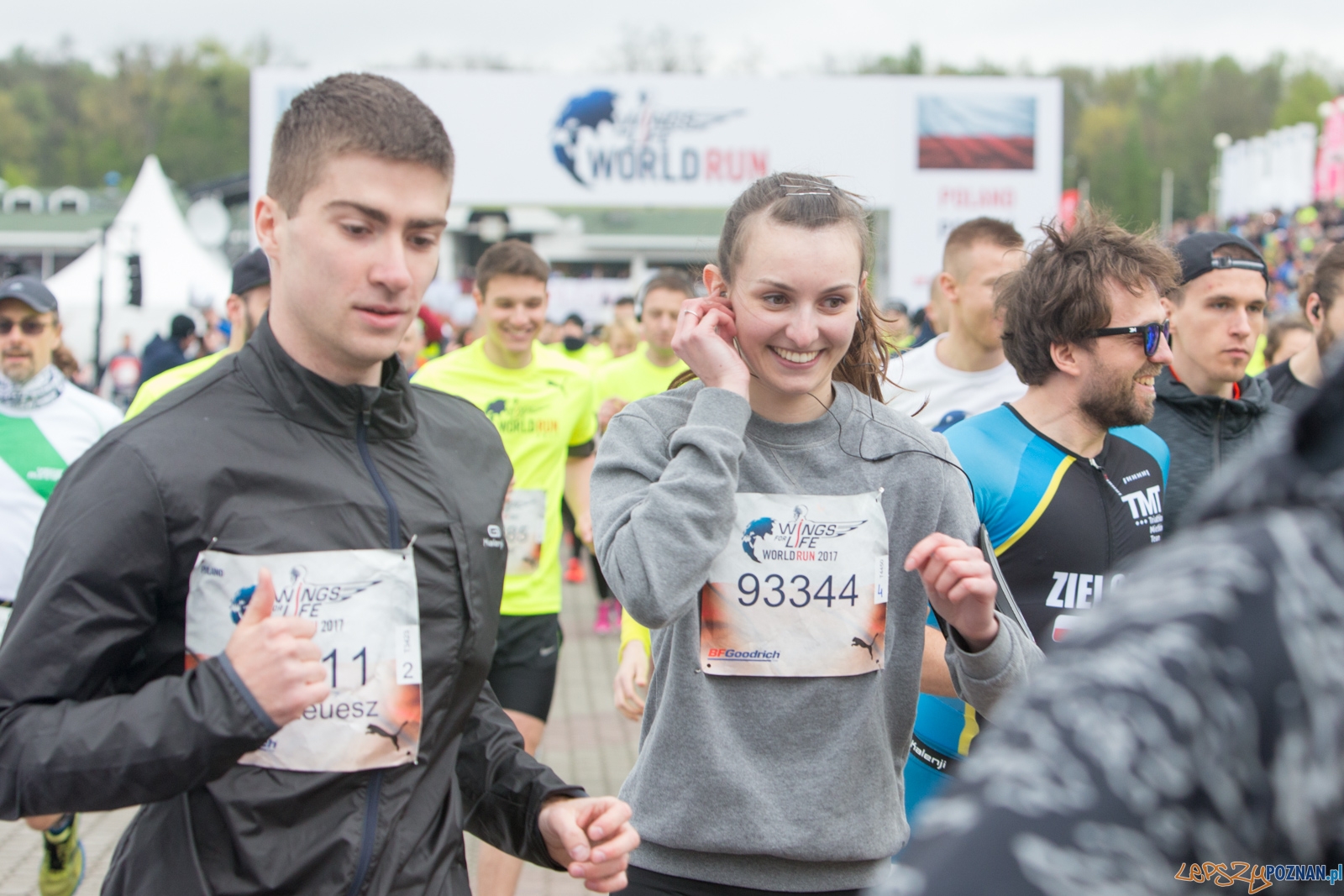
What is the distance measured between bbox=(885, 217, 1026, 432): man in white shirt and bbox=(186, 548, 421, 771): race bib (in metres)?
3.01

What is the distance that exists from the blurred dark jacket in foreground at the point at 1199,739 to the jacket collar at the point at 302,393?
140cm

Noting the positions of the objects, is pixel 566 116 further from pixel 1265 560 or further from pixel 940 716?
pixel 1265 560

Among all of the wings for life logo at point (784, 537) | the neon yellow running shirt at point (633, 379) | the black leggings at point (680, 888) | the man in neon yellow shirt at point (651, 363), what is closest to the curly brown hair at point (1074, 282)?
the wings for life logo at point (784, 537)

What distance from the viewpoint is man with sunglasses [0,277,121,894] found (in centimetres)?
459

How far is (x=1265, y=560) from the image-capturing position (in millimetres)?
624

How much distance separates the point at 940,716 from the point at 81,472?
2.13 metres

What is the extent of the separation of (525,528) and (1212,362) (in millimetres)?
2802

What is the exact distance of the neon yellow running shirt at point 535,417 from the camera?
518cm

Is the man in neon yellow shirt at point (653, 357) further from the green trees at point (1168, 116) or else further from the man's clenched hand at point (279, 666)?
the green trees at point (1168, 116)

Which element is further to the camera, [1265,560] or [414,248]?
[414,248]

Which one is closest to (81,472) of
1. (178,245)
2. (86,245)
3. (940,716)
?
(940,716)

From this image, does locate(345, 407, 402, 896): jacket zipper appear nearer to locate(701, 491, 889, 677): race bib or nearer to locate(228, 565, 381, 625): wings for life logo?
locate(228, 565, 381, 625): wings for life logo

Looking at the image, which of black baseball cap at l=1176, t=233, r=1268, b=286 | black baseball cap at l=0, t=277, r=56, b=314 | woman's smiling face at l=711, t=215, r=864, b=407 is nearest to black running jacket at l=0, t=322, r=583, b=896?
woman's smiling face at l=711, t=215, r=864, b=407

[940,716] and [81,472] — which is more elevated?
[81,472]
